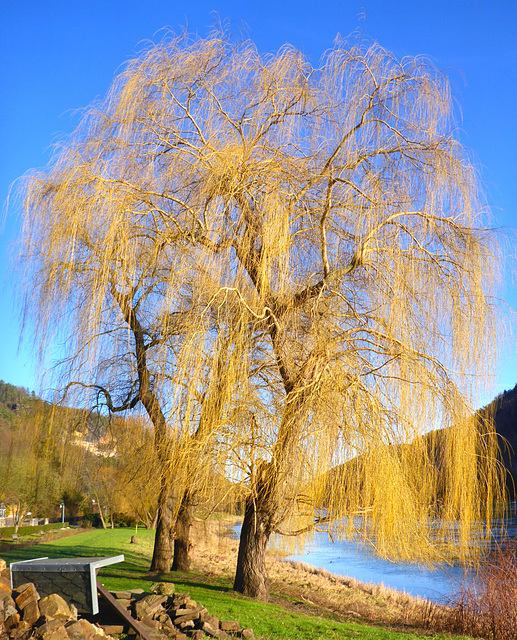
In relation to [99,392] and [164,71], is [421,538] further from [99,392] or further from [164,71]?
[164,71]

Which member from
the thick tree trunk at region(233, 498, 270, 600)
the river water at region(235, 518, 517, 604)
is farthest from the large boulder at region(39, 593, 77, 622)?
the river water at region(235, 518, 517, 604)

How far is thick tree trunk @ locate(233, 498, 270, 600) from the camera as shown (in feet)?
26.2

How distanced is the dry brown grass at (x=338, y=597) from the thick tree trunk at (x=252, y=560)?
371 millimetres

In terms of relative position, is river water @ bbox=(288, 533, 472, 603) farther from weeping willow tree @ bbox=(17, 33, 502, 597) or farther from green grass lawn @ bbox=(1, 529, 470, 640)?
weeping willow tree @ bbox=(17, 33, 502, 597)

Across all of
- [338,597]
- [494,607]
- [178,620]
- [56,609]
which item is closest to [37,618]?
[56,609]

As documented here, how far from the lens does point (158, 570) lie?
36.7 feet

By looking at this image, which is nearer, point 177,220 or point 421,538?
point 421,538

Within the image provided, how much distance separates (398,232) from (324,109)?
6.45ft

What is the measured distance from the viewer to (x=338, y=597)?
11.5m

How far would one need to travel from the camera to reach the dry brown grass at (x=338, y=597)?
9109mm

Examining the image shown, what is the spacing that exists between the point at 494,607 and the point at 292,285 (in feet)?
18.9

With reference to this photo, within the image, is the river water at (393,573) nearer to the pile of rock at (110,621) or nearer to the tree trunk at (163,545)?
the tree trunk at (163,545)

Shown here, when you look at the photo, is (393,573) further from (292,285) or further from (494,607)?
(292,285)

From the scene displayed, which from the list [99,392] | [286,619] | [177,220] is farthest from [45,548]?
[177,220]
